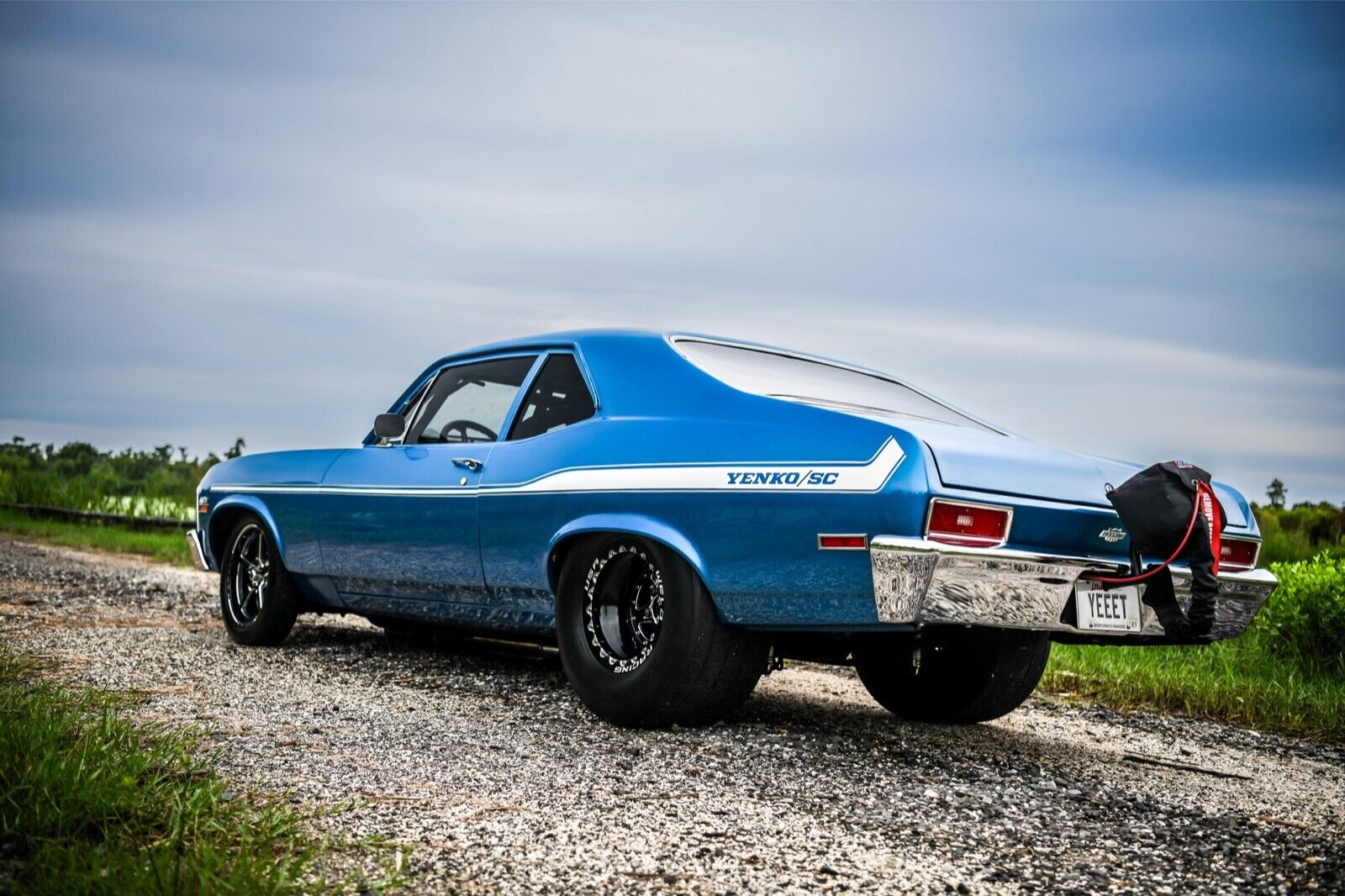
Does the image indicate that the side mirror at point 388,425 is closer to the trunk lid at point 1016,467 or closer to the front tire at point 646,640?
the front tire at point 646,640

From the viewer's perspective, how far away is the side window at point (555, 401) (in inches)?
194

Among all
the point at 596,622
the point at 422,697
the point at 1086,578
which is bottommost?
the point at 422,697

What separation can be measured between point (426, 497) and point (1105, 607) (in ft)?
9.46

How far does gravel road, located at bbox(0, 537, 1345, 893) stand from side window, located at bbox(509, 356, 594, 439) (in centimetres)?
115

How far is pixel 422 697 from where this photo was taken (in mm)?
4980

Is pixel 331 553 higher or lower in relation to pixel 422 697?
higher

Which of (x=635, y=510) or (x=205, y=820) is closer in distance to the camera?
(x=205, y=820)

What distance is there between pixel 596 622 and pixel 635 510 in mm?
518

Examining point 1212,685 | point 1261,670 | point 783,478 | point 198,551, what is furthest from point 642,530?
point 1261,670

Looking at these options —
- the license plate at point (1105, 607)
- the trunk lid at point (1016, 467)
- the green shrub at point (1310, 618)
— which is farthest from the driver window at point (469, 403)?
the green shrub at point (1310, 618)

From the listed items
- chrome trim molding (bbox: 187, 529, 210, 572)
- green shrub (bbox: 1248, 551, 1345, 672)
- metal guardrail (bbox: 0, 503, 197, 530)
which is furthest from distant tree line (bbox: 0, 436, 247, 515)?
green shrub (bbox: 1248, 551, 1345, 672)

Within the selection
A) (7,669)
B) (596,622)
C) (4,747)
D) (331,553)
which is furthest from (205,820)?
(331,553)

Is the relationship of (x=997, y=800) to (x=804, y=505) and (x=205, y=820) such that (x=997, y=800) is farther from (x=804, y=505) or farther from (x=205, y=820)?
(x=205, y=820)

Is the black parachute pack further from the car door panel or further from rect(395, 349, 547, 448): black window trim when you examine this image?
the car door panel
